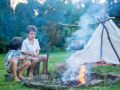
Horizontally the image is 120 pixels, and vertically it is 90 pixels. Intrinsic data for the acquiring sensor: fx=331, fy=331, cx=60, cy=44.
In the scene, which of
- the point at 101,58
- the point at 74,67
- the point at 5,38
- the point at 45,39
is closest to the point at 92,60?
the point at 101,58

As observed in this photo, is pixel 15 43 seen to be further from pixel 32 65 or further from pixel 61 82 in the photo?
pixel 61 82

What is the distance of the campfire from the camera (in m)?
5.44

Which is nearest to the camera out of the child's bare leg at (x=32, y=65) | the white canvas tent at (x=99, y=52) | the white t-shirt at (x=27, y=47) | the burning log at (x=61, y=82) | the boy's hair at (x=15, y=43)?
the burning log at (x=61, y=82)

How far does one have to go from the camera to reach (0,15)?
17750 mm

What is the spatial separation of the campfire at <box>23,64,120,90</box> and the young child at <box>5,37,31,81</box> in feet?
1.29

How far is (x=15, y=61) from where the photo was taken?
250 inches

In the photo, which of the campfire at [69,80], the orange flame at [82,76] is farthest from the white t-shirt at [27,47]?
the orange flame at [82,76]

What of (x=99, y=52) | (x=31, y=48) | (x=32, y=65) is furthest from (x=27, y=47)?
(x=99, y=52)

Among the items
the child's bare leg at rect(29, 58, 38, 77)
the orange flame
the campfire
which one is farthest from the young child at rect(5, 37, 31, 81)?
the orange flame

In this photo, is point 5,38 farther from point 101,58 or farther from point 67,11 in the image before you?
point 101,58

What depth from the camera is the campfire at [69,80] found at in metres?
5.44

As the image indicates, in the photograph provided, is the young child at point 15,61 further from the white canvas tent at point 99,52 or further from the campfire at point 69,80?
the white canvas tent at point 99,52

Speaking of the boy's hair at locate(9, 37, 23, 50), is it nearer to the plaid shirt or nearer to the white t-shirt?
the plaid shirt

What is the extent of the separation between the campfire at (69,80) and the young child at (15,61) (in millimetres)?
392
